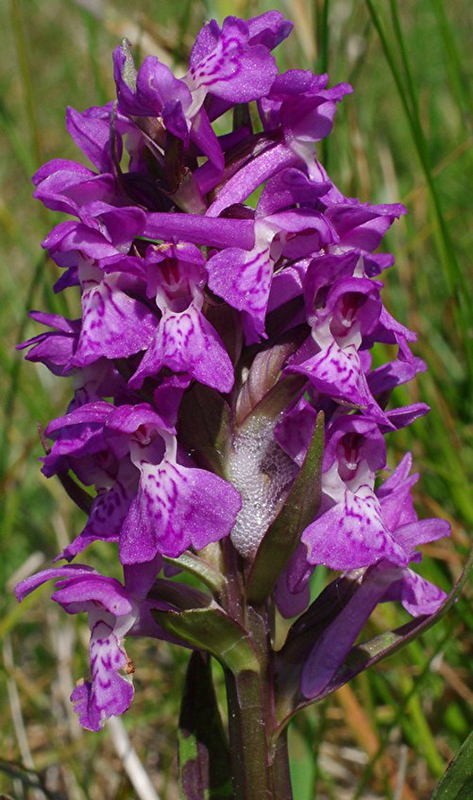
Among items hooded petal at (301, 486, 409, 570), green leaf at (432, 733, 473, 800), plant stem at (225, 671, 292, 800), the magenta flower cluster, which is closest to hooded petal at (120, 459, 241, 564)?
the magenta flower cluster

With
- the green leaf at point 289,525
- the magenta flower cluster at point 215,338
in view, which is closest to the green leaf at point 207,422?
the magenta flower cluster at point 215,338

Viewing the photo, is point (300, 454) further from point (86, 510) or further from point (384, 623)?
point (384, 623)

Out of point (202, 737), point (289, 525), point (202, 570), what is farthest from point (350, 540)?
point (202, 737)

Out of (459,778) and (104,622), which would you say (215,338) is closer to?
(104,622)

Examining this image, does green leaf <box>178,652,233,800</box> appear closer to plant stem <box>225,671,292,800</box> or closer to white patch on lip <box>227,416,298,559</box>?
plant stem <box>225,671,292,800</box>

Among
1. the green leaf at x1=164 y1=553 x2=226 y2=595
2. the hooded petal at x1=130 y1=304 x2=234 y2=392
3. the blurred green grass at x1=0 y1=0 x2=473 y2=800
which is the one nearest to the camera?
the hooded petal at x1=130 y1=304 x2=234 y2=392

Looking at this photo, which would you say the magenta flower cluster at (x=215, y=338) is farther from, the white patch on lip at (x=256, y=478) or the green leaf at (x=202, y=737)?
the green leaf at (x=202, y=737)
